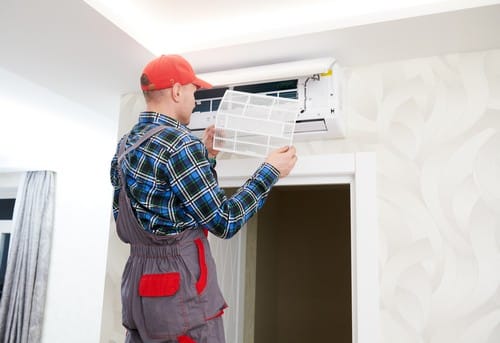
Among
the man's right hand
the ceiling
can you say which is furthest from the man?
the ceiling

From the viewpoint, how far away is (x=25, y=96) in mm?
2395

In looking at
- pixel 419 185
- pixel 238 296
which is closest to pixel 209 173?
pixel 419 185

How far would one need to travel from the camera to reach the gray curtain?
12.7 feet

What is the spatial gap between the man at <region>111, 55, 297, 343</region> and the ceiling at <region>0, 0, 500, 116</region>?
48 cm

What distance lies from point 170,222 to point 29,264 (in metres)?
A: 3.49

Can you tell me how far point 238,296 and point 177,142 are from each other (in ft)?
4.96

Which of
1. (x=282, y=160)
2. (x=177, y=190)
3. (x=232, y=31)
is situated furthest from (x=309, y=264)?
(x=177, y=190)

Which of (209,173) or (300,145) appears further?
(300,145)

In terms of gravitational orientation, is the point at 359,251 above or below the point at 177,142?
below

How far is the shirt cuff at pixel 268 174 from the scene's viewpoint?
121 centimetres

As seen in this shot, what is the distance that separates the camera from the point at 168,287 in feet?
3.46

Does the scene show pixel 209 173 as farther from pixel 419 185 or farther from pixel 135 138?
pixel 419 185

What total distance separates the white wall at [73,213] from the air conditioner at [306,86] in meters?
1.88

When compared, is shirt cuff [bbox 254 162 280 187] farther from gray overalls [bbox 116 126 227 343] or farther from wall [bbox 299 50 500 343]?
wall [bbox 299 50 500 343]
